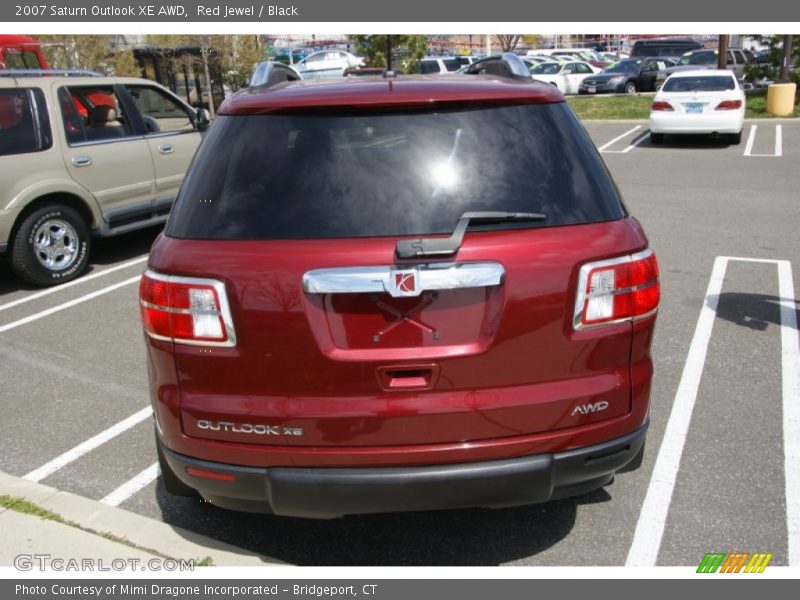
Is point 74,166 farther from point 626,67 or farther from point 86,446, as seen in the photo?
point 626,67

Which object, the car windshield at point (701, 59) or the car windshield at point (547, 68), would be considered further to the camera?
the car windshield at point (547, 68)

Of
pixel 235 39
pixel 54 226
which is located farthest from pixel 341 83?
pixel 235 39

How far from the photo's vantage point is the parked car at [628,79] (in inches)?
1085

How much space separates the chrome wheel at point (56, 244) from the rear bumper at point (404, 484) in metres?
5.36

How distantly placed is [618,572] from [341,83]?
2249 mm

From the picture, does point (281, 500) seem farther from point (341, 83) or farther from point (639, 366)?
point (341, 83)

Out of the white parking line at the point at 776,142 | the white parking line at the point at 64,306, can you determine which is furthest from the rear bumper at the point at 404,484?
the white parking line at the point at 776,142

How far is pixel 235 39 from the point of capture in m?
23.2

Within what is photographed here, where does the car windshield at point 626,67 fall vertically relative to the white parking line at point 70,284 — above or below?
above

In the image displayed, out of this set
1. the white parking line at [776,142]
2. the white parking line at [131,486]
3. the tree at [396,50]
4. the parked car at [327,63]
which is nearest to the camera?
the white parking line at [131,486]

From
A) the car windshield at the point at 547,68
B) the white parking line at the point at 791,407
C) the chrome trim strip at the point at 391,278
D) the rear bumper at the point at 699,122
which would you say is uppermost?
the car windshield at the point at 547,68

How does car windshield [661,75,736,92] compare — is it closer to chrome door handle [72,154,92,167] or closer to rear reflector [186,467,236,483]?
chrome door handle [72,154,92,167]

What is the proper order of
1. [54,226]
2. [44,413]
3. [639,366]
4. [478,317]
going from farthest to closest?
[54,226], [44,413], [639,366], [478,317]

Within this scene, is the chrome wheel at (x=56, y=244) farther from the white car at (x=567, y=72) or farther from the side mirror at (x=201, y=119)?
the white car at (x=567, y=72)
